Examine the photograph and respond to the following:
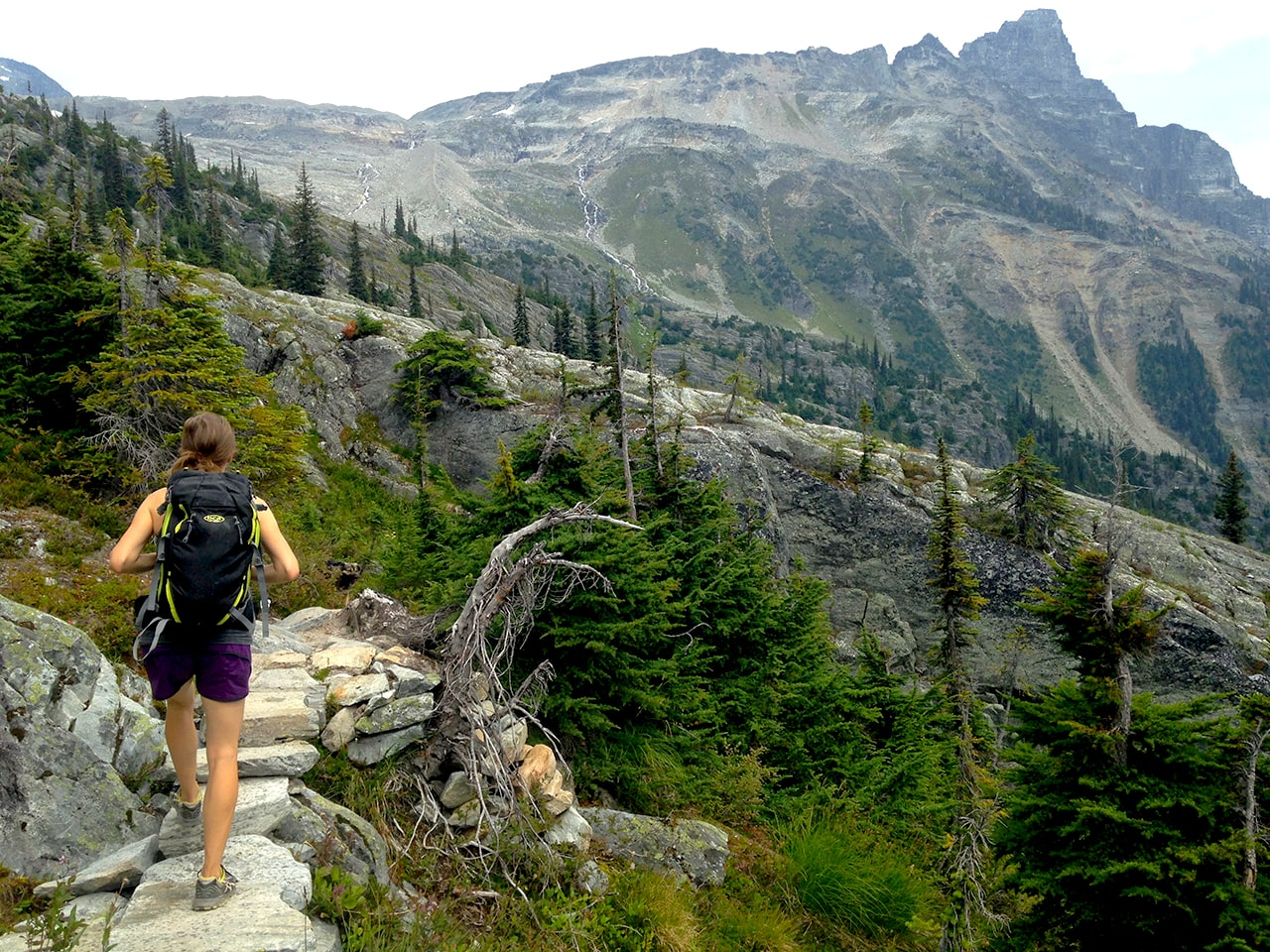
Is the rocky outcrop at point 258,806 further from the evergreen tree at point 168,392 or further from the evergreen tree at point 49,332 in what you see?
the evergreen tree at point 49,332

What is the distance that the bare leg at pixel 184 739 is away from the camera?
423cm

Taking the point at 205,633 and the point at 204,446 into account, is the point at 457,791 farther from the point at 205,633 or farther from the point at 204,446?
the point at 204,446

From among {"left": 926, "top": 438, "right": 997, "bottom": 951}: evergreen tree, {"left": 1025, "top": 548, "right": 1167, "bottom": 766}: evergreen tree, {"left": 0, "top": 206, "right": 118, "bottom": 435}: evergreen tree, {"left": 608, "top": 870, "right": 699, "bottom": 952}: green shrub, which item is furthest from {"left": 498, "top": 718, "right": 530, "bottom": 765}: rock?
{"left": 0, "top": 206, "right": 118, "bottom": 435}: evergreen tree

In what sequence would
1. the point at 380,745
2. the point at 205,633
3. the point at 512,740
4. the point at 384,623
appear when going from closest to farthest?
the point at 205,633 → the point at 380,745 → the point at 512,740 → the point at 384,623

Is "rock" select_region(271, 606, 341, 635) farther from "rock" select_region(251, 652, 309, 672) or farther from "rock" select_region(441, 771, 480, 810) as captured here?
"rock" select_region(441, 771, 480, 810)

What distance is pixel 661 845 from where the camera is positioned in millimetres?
7031

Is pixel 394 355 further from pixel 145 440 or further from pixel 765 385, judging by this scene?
pixel 765 385

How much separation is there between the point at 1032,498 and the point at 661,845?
39523 millimetres

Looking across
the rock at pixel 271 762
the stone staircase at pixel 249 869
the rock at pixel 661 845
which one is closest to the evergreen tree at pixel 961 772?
the rock at pixel 661 845

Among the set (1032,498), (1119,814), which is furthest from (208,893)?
(1032,498)

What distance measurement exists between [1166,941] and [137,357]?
20005 mm

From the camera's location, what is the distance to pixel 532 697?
7.95 m

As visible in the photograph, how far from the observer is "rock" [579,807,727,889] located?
6758 millimetres

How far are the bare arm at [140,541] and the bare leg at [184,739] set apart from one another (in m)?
0.82
